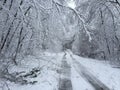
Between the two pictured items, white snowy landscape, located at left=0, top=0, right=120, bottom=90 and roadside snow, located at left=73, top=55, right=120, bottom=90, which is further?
roadside snow, located at left=73, top=55, right=120, bottom=90

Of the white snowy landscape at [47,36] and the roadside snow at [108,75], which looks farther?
the roadside snow at [108,75]

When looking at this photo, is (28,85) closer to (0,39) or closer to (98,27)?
(0,39)

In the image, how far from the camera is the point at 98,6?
1620 centimetres

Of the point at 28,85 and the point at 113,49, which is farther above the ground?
the point at 113,49

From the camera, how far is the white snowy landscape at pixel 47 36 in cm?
561

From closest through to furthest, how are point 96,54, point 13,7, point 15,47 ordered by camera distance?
point 13,7
point 15,47
point 96,54

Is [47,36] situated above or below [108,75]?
above

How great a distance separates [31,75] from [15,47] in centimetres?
311

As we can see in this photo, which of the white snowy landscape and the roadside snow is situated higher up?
the white snowy landscape

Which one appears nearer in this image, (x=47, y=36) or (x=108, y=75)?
(x=108, y=75)

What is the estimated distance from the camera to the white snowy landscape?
561 centimetres

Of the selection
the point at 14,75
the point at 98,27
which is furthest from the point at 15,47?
the point at 98,27

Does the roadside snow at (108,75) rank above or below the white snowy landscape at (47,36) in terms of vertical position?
below

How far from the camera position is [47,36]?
19016 mm
